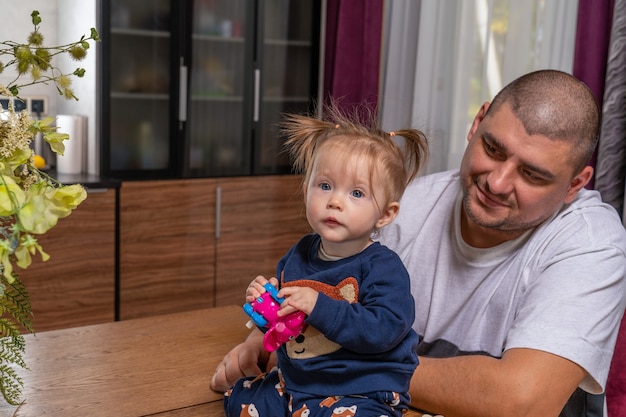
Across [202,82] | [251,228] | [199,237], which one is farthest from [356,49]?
[199,237]

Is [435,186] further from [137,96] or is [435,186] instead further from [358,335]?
[137,96]

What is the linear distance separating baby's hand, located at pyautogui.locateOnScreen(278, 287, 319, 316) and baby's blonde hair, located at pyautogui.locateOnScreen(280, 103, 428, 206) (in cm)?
21

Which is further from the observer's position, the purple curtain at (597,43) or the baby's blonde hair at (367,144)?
the purple curtain at (597,43)

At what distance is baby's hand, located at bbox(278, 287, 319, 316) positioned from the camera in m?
1.08

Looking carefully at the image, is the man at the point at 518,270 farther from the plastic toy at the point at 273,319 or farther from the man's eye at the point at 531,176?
the plastic toy at the point at 273,319

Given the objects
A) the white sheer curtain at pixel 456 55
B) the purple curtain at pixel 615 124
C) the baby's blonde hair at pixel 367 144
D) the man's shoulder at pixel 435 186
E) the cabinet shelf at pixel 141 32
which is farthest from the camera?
the cabinet shelf at pixel 141 32

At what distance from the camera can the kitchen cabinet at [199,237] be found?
11.5 ft

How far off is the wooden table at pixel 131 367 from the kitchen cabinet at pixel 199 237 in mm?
1734

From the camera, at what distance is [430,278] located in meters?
1.75

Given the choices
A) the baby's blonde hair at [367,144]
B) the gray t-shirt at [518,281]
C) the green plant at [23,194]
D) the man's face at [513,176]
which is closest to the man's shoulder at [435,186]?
the gray t-shirt at [518,281]

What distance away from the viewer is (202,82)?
3.73 meters

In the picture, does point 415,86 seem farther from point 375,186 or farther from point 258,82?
point 375,186

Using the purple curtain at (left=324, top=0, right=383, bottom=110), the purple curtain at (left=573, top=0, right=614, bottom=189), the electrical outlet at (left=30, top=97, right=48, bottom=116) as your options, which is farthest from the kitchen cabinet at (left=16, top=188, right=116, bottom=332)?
the purple curtain at (left=573, top=0, right=614, bottom=189)

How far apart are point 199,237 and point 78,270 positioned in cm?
62
